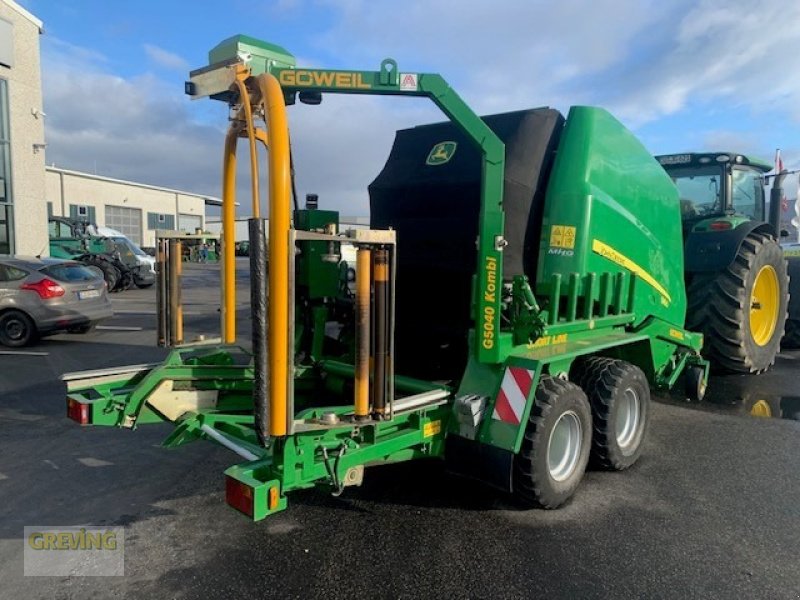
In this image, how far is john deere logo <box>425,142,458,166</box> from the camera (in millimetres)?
4789

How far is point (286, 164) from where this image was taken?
274cm

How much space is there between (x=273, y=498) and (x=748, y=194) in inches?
321

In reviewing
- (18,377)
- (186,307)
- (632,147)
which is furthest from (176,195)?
→ (632,147)

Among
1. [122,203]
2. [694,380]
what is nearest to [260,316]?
[694,380]

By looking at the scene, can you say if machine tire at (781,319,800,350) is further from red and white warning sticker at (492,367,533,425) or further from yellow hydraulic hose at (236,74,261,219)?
yellow hydraulic hose at (236,74,261,219)

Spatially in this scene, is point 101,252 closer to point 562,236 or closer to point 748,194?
point 748,194

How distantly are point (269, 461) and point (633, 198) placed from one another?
12.3 feet

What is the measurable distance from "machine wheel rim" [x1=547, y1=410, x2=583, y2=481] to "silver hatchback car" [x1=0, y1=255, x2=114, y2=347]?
889 centimetres

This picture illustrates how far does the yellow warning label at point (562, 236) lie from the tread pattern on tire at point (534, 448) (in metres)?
1.14

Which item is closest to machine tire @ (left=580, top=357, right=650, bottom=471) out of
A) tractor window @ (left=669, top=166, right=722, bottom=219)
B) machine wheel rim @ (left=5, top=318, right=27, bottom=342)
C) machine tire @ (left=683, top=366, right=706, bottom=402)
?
machine tire @ (left=683, top=366, right=706, bottom=402)

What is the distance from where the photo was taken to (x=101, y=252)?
65.9ft

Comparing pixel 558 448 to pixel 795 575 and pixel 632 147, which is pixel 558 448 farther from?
pixel 632 147

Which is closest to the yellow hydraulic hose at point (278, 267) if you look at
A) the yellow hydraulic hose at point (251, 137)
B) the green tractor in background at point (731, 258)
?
the yellow hydraulic hose at point (251, 137)

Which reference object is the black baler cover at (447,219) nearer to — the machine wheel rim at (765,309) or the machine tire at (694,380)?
the machine tire at (694,380)
